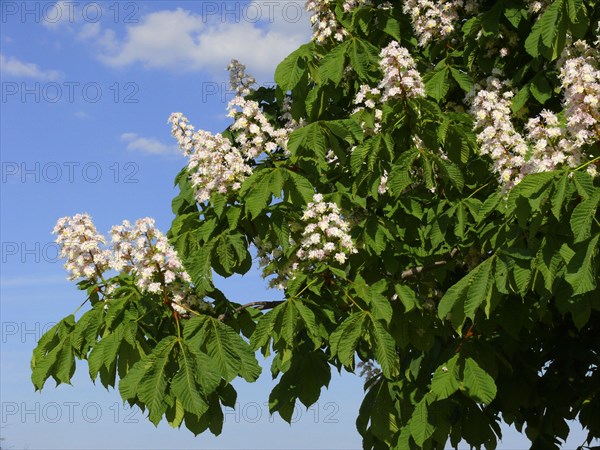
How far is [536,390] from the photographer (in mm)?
8281

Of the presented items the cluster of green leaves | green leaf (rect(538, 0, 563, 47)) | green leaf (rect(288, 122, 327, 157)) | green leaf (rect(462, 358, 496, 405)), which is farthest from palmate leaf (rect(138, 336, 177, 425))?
green leaf (rect(538, 0, 563, 47))

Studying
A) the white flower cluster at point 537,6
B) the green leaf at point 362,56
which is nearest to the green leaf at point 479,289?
the green leaf at point 362,56

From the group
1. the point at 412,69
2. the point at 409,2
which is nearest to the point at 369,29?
the point at 409,2

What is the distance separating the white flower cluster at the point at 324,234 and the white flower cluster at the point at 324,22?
201 cm

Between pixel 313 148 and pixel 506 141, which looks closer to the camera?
pixel 506 141

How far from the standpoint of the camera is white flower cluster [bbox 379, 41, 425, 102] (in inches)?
259

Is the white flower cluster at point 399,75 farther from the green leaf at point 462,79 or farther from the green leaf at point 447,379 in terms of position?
the green leaf at point 447,379

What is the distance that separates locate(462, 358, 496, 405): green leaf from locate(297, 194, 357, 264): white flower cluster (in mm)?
1189

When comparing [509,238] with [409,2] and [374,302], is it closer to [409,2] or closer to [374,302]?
[374,302]

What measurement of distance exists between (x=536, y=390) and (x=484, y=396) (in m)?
2.15

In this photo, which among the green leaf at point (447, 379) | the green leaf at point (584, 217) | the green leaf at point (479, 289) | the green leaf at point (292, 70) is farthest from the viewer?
the green leaf at point (292, 70)

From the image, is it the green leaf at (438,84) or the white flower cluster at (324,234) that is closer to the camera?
the white flower cluster at (324,234)

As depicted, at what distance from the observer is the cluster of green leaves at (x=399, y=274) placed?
5.83m

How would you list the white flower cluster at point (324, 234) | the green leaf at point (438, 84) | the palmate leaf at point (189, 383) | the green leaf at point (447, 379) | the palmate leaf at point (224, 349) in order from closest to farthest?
the palmate leaf at point (189, 383)
the palmate leaf at point (224, 349)
the green leaf at point (447, 379)
the white flower cluster at point (324, 234)
the green leaf at point (438, 84)
